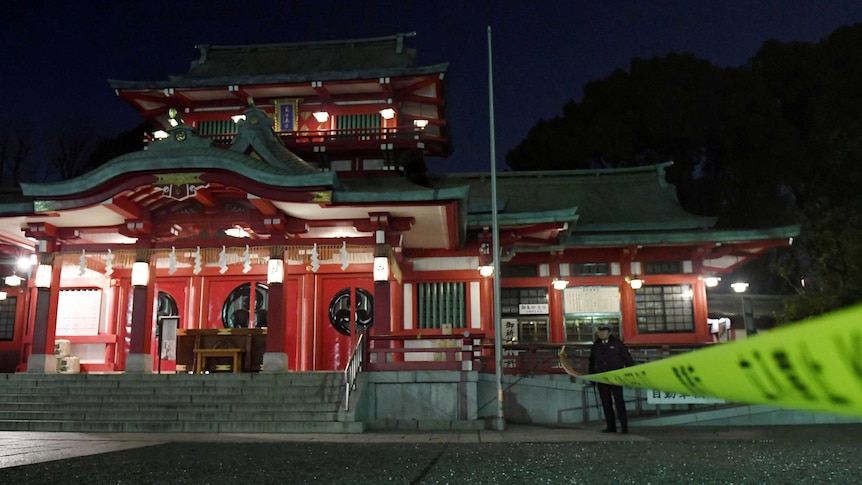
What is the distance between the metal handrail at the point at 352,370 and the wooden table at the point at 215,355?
3899mm

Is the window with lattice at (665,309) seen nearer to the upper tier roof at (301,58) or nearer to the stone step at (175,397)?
the stone step at (175,397)

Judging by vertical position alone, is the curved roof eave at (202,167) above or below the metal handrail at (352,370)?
above

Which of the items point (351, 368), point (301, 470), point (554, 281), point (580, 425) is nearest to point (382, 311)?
point (351, 368)

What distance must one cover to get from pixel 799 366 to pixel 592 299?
65.0 feet

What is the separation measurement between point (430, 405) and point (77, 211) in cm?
973

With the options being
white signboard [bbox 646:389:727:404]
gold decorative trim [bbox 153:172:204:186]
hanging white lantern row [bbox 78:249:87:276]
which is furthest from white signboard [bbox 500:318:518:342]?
hanging white lantern row [bbox 78:249:87:276]

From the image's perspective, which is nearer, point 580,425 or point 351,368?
point 351,368

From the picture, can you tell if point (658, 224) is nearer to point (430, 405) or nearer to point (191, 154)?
point (430, 405)

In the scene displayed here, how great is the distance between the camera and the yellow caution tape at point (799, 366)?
1374mm

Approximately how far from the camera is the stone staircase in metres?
13.1

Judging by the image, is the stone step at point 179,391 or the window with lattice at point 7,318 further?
the window with lattice at point 7,318

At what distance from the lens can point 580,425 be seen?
1505cm

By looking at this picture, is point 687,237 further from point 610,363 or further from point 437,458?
point 437,458

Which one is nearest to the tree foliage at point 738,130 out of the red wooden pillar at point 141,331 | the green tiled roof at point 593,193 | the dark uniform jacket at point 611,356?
the green tiled roof at point 593,193
